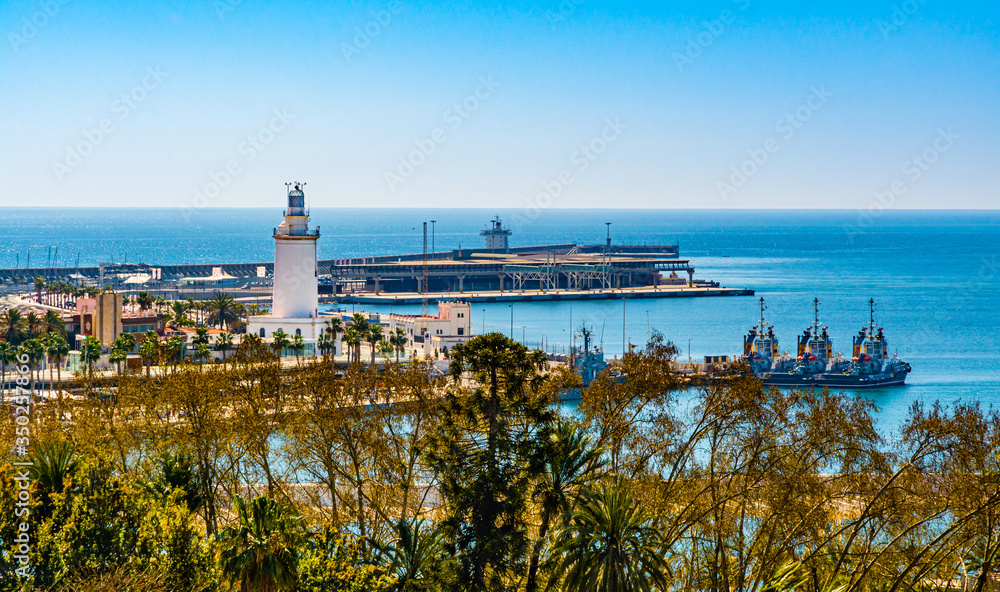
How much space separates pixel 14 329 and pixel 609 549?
42.4 metres

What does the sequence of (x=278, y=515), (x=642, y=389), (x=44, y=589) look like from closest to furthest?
(x=44, y=589) → (x=278, y=515) → (x=642, y=389)

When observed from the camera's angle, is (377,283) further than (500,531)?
Yes

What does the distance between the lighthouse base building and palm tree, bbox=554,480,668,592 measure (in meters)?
37.2

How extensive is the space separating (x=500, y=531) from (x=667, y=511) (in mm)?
3146

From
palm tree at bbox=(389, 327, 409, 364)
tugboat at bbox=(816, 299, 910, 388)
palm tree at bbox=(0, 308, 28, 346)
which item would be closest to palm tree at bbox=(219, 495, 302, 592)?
palm tree at bbox=(0, 308, 28, 346)

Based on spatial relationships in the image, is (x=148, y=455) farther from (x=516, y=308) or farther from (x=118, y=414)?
(x=516, y=308)

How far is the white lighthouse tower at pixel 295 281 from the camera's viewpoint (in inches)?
1978

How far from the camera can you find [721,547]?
1614 cm

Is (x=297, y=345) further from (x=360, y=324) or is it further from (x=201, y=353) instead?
(x=201, y=353)

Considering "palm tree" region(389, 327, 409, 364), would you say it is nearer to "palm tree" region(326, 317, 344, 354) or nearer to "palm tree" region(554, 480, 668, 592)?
"palm tree" region(326, 317, 344, 354)

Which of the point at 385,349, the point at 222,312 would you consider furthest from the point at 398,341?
the point at 222,312

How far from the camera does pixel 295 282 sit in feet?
167

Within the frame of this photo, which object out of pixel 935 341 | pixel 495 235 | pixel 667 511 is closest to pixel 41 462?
pixel 667 511

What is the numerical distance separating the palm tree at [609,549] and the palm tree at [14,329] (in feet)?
133
